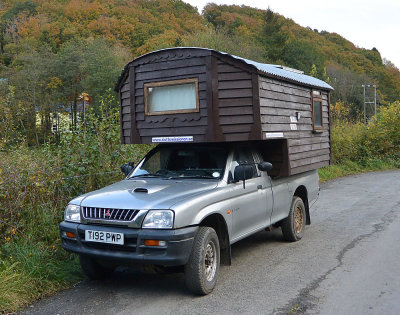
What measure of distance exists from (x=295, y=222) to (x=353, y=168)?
1448 centimetres

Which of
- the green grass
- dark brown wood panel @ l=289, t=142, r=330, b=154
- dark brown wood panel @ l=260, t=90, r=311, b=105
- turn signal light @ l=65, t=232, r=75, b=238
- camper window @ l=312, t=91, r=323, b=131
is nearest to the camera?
turn signal light @ l=65, t=232, r=75, b=238

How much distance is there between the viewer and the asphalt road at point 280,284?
15.0ft

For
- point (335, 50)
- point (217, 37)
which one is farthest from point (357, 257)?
point (335, 50)

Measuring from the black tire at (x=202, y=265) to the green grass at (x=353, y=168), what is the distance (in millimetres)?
13205

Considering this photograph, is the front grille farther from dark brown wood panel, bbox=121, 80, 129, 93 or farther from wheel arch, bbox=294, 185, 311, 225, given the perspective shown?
wheel arch, bbox=294, 185, 311, 225

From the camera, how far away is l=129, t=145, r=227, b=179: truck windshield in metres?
6.02

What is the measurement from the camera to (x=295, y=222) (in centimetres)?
766

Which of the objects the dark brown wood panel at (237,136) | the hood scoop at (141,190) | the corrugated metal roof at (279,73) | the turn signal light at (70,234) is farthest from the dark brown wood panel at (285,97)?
the turn signal light at (70,234)

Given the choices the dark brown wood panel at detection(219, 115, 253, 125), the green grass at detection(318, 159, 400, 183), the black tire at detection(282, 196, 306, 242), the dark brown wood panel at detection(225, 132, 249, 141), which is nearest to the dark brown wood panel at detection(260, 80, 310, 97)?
the dark brown wood panel at detection(219, 115, 253, 125)

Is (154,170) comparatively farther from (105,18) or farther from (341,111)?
(105,18)

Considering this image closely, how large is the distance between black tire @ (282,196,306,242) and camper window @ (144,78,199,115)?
2.57m

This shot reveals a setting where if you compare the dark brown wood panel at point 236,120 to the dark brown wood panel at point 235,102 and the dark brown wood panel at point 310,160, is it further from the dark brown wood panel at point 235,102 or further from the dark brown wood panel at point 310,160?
the dark brown wood panel at point 310,160

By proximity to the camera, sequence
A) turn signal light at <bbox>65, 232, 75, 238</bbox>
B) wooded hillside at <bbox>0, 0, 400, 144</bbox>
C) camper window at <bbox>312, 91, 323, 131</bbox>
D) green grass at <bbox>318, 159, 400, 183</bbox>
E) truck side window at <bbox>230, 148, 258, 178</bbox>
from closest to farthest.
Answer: turn signal light at <bbox>65, 232, 75, 238</bbox> → truck side window at <bbox>230, 148, 258, 178</bbox> → camper window at <bbox>312, 91, 323, 131</bbox> → green grass at <bbox>318, 159, 400, 183</bbox> → wooded hillside at <bbox>0, 0, 400, 144</bbox>

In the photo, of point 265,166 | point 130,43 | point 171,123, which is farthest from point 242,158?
point 130,43
